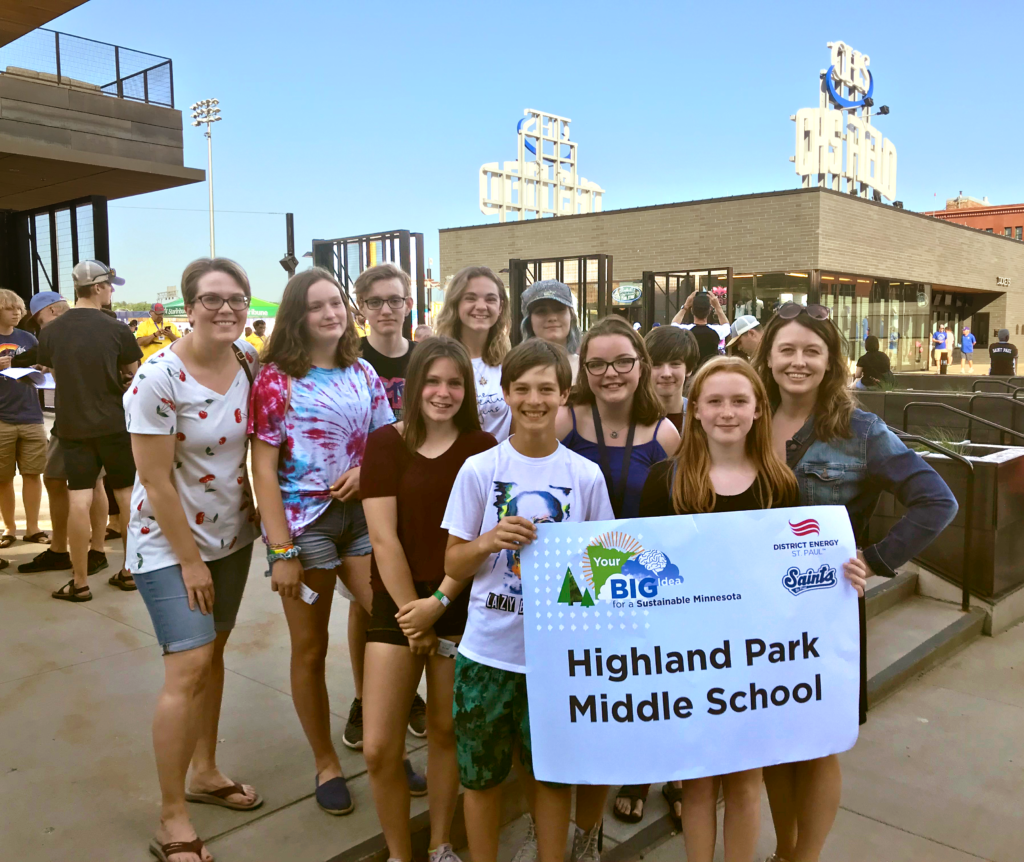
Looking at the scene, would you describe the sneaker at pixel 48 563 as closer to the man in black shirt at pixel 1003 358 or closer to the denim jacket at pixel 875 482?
the denim jacket at pixel 875 482

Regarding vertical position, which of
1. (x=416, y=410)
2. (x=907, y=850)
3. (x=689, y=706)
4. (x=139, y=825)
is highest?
(x=416, y=410)

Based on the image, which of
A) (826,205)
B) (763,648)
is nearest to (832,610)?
(763,648)

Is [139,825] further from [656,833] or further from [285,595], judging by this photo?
[656,833]

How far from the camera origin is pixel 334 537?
2922 millimetres

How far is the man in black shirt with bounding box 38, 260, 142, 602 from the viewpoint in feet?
17.6

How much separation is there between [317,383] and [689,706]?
5.28 feet

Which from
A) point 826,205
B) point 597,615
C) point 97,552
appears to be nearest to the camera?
point 597,615

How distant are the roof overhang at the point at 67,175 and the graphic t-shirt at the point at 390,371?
11.8 m

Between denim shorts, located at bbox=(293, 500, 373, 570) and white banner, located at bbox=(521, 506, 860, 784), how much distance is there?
2.90 ft

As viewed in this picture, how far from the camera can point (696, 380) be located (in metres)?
2.52

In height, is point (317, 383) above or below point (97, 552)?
above

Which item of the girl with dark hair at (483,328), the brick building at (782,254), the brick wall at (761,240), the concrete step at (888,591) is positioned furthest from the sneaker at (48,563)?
the brick wall at (761,240)

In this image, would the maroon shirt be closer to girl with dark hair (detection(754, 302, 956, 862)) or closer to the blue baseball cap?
girl with dark hair (detection(754, 302, 956, 862))

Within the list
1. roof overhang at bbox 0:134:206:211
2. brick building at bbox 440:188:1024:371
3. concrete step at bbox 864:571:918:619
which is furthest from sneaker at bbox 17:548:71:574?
brick building at bbox 440:188:1024:371
